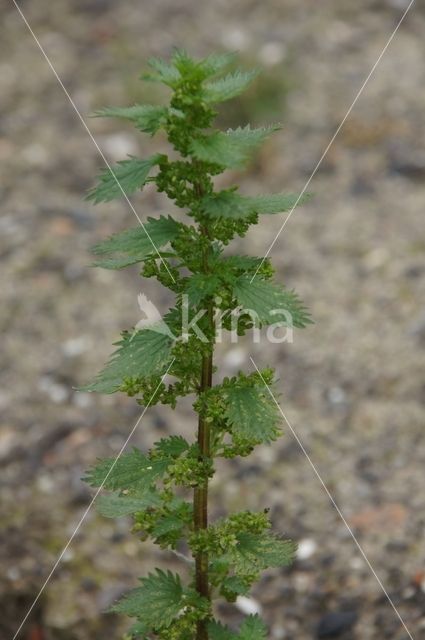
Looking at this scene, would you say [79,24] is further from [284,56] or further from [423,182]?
[423,182]

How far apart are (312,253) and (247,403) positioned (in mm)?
3039

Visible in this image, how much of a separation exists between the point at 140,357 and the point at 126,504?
516mm

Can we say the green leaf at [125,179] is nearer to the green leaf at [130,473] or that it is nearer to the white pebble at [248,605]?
the green leaf at [130,473]

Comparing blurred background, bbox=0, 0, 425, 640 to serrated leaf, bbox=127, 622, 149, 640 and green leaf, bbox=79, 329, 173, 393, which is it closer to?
serrated leaf, bbox=127, 622, 149, 640

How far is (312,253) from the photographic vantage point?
5.15 meters

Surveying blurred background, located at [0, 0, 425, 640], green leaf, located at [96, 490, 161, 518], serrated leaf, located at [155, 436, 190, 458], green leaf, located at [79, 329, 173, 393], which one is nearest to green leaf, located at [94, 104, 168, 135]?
green leaf, located at [79, 329, 173, 393]

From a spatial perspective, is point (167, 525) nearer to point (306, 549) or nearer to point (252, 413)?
point (252, 413)

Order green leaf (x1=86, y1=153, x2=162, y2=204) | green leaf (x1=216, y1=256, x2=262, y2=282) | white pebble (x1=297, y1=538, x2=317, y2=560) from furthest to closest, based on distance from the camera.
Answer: white pebble (x1=297, y1=538, x2=317, y2=560) < green leaf (x1=216, y1=256, x2=262, y2=282) < green leaf (x1=86, y1=153, x2=162, y2=204)

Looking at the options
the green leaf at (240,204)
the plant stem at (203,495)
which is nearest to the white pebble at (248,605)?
the plant stem at (203,495)

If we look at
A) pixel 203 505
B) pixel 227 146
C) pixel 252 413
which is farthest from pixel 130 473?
pixel 227 146

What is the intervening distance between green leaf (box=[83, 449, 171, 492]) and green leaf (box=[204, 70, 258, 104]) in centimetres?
86

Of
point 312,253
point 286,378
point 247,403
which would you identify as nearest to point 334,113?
point 312,253

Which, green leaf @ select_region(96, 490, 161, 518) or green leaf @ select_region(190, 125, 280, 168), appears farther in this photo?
green leaf @ select_region(96, 490, 161, 518)

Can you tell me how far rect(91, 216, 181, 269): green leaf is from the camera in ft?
6.98
